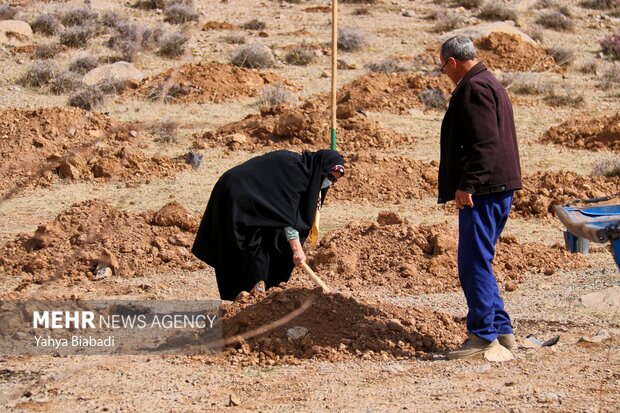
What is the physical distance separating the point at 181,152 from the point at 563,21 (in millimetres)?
12622

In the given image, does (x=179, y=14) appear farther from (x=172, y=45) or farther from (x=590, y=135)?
(x=590, y=135)

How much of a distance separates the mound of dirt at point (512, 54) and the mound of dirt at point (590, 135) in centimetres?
516

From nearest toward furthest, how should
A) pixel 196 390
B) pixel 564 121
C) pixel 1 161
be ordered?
pixel 196 390
pixel 1 161
pixel 564 121

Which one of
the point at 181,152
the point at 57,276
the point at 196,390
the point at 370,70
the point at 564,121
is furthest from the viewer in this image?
the point at 370,70

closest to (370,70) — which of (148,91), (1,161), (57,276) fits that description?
(148,91)

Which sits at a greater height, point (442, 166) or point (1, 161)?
point (442, 166)

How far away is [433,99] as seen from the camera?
51.4 ft

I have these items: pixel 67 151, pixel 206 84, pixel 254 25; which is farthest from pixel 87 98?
pixel 254 25

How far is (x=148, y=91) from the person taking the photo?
52.2ft

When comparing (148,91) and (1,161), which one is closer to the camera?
(1,161)

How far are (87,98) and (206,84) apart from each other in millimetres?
1755

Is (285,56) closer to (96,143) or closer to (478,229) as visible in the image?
(96,143)

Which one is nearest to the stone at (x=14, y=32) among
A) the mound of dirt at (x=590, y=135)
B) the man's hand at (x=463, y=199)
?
the mound of dirt at (x=590, y=135)

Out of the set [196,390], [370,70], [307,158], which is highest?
[307,158]
